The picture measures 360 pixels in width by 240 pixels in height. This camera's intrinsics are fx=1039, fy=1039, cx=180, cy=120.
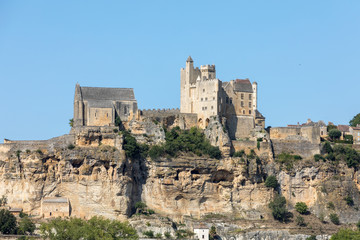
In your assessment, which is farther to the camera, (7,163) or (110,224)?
(7,163)

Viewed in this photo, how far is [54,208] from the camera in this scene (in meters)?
87.1

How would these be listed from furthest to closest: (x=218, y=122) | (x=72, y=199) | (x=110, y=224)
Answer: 1. (x=218, y=122)
2. (x=72, y=199)
3. (x=110, y=224)

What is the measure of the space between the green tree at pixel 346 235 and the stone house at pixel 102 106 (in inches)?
834

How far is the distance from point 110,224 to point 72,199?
26.5 feet

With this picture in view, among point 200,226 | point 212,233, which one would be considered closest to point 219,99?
point 200,226

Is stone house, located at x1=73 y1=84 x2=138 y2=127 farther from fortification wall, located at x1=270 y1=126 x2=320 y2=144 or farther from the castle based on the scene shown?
fortification wall, located at x1=270 y1=126 x2=320 y2=144

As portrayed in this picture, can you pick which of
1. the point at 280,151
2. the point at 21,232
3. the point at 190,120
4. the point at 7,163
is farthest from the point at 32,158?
the point at 280,151

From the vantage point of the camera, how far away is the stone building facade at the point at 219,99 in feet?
313

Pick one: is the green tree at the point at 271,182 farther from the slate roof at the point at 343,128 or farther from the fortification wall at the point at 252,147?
the slate roof at the point at 343,128

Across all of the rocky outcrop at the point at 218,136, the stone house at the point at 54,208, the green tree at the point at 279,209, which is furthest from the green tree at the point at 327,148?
the stone house at the point at 54,208

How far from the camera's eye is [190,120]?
9575 cm

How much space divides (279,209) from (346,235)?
747 cm

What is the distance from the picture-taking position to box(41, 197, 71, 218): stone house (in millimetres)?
86812

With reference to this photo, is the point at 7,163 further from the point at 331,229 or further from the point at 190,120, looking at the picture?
the point at 331,229
